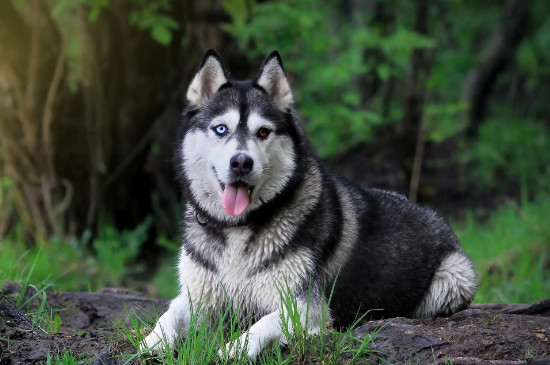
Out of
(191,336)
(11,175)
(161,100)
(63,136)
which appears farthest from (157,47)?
(191,336)

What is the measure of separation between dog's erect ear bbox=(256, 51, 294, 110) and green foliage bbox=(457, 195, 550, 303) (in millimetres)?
2893

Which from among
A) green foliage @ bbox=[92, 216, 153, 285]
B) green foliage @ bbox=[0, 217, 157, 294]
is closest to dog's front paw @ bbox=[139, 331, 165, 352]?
green foliage @ bbox=[0, 217, 157, 294]

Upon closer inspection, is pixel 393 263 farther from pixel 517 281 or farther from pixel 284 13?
pixel 284 13

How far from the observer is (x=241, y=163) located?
4.24 metres

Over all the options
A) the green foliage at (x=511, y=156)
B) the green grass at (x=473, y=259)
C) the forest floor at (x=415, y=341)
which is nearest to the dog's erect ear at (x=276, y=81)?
the green grass at (x=473, y=259)

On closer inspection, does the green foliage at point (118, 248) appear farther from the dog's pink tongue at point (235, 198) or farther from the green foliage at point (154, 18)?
the dog's pink tongue at point (235, 198)

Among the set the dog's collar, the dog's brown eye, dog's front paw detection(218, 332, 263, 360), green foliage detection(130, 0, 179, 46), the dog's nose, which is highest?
green foliage detection(130, 0, 179, 46)

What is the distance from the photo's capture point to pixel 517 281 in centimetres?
773

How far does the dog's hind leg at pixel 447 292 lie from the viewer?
507 cm

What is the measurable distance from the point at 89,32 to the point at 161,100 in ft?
3.99

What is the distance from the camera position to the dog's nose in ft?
13.9

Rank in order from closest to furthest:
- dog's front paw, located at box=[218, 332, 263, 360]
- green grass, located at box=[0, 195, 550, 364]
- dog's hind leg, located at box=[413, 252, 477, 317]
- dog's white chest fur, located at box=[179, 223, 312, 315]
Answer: dog's front paw, located at box=[218, 332, 263, 360] → dog's white chest fur, located at box=[179, 223, 312, 315] → dog's hind leg, located at box=[413, 252, 477, 317] → green grass, located at box=[0, 195, 550, 364]

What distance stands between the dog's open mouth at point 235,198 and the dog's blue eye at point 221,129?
1.04 feet

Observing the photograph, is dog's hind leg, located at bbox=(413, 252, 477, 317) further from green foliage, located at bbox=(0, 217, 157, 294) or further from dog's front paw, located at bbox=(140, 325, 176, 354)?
green foliage, located at bbox=(0, 217, 157, 294)
